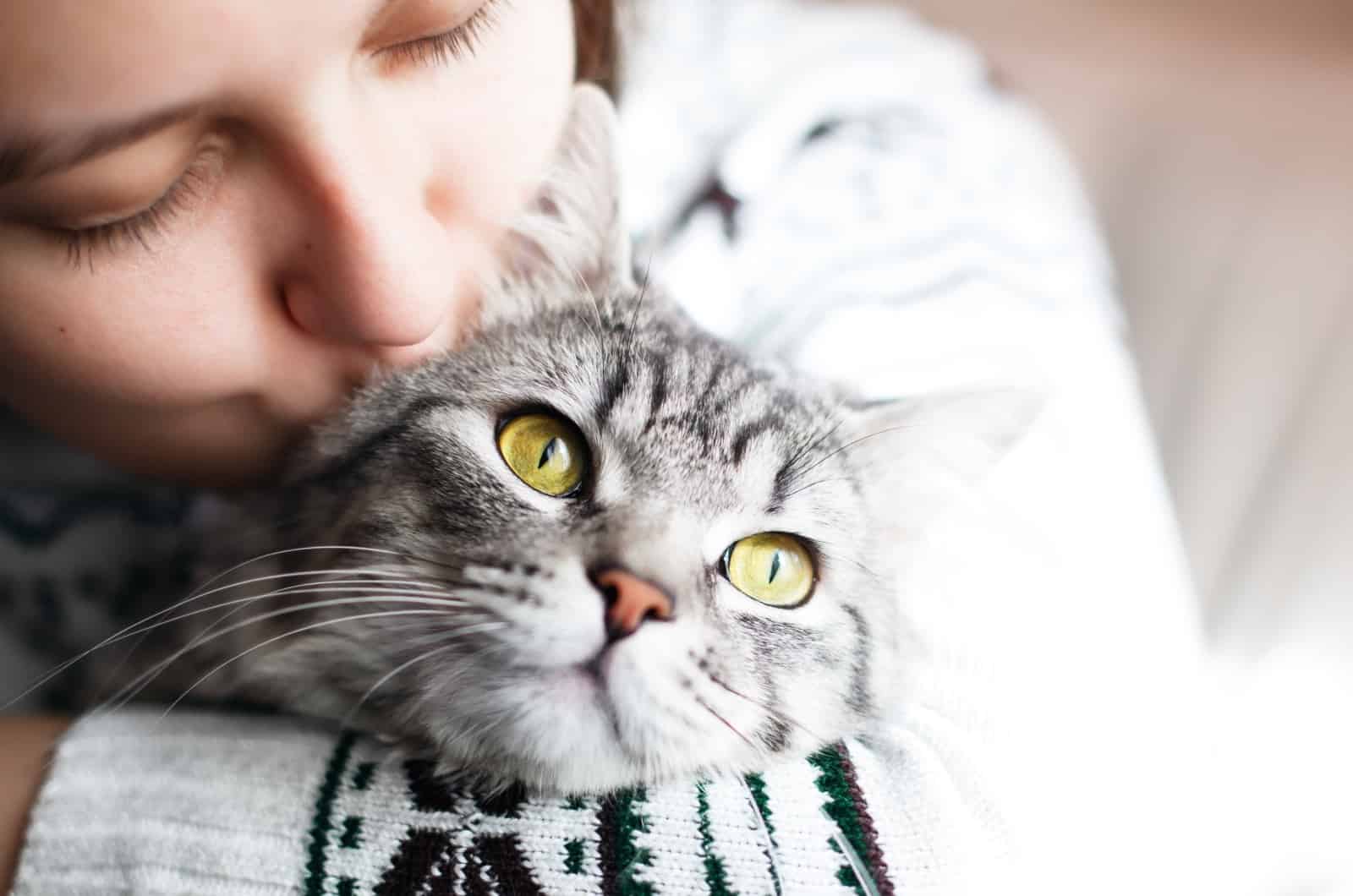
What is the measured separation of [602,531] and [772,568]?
170mm

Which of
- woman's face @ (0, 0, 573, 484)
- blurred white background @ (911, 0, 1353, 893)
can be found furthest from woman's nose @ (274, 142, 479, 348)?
blurred white background @ (911, 0, 1353, 893)

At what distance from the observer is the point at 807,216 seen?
3.75 ft

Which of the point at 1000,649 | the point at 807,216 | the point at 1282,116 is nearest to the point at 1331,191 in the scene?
the point at 1282,116

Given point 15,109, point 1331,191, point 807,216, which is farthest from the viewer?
point 1331,191

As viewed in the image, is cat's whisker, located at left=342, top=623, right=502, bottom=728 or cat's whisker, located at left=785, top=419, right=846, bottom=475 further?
cat's whisker, located at left=785, top=419, right=846, bottom=475

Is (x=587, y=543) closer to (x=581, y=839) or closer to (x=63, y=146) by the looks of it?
(x=581, y=839)

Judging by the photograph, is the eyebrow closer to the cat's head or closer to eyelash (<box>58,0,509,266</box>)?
eyelash (<box>58,0,509,266</box>)

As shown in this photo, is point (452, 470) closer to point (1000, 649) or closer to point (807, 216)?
point (1000, 649)

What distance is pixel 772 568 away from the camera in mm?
739

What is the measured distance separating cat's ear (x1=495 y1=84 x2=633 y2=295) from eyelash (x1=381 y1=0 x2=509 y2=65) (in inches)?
5.0

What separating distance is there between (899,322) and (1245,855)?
0.87 metres

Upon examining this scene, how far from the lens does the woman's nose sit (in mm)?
584

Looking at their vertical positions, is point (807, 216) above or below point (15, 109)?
above

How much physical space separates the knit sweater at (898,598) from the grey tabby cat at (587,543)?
0.04m
